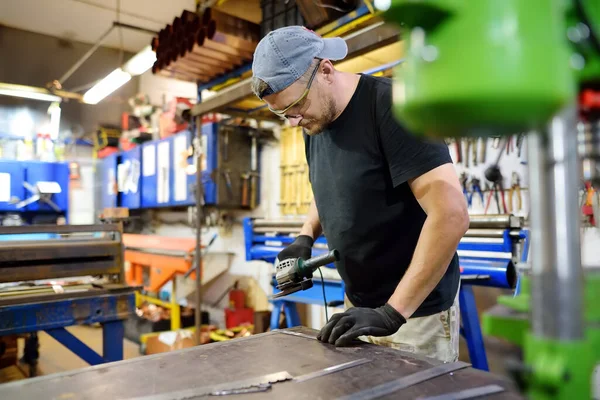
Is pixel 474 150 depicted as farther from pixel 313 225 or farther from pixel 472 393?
pixel 472 393

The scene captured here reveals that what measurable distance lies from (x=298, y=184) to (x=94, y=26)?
4.59 metres

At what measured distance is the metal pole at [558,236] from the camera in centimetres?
39

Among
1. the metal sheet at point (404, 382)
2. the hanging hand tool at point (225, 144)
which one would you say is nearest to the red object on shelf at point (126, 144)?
the hanging hand tool at point (225, 144)

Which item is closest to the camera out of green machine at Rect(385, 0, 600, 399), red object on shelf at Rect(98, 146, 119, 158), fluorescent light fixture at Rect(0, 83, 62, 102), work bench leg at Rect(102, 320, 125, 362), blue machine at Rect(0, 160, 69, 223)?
green machine at Rect(385, 0, 600, 399)

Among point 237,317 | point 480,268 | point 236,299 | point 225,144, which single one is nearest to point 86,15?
point 225,144

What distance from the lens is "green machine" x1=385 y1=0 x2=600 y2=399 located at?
13.9 inches

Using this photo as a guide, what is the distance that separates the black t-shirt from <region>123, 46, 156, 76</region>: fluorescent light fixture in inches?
131

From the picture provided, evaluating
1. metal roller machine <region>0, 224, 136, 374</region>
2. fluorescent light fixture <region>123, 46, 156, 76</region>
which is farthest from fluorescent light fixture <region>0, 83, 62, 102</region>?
metal roller machine <region>0, 224, 136, 374</region>

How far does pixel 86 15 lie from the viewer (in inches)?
245

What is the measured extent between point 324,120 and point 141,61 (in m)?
3.57

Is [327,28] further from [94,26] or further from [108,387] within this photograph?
[94,26]

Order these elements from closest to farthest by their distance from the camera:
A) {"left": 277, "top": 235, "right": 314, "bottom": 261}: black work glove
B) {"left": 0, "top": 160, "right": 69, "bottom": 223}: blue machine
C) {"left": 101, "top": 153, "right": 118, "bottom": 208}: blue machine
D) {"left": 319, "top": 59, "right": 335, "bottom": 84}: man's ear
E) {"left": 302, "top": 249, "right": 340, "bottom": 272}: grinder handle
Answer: {"left": 302, "top": 249, "right": 340, "bottom": 272}: grinder handle < {"left": 319, "top": 59, "right": 335, "bottom": 84}: man's ear < {"left": 277, "top": 235, "right": 314, "bottom": 261}: black work glove < {"left": 0, "top": 160, "right": 69, "bottom": 223}: blue machine < {"left": 101, "top": 153, "right": 118, "bottom": 208}: blue machine

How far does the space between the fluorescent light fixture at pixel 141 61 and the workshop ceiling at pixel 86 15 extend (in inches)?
65.9

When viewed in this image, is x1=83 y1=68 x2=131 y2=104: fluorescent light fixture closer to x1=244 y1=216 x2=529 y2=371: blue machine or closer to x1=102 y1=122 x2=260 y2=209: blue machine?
x1=102 y1=122 x2=260 y2=209: blue machine
